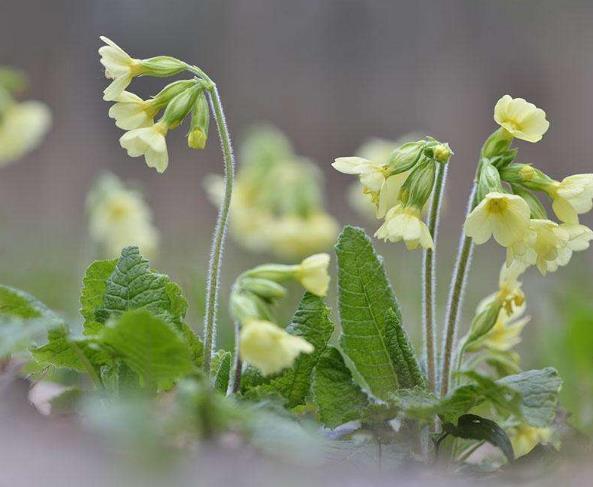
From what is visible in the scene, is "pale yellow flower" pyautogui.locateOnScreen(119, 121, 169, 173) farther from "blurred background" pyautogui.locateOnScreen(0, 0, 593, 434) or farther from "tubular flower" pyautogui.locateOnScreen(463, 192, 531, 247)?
"blurred background" pyautogui.locateOnScreen(0, 0, 593, 434)

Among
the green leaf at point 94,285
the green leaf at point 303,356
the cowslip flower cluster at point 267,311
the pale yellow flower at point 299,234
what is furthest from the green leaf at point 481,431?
the pale yellow flower at point 299,234

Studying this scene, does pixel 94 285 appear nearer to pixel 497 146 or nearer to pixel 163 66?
pixel 163 66

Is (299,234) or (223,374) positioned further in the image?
(299,234)

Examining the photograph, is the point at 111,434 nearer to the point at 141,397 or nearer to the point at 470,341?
the point at 141,397

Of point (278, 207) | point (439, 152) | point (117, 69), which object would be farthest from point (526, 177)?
point (278, 207)

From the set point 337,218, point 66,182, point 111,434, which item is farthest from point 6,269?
point 66,182

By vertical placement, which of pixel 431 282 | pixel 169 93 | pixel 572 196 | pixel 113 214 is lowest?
pixel 431 282

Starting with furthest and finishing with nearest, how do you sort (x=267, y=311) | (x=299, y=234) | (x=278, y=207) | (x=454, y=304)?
(x=278, y=207)
(x=299, y=234)
(x=454, y=304)
(x=267, y=311)
